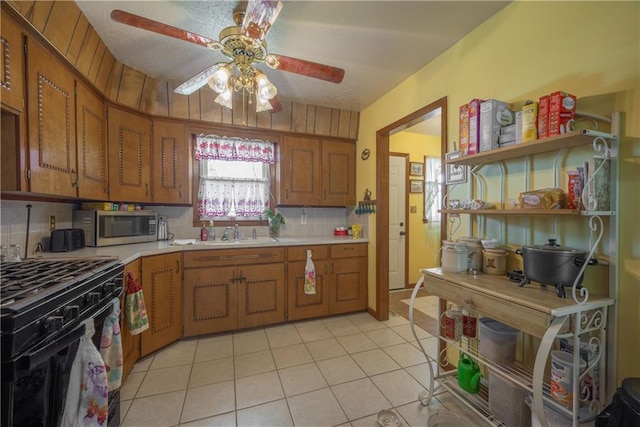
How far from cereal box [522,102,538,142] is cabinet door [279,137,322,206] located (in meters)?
A: 2.19

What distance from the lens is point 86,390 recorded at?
1.04 meters

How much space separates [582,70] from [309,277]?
251 centimetres

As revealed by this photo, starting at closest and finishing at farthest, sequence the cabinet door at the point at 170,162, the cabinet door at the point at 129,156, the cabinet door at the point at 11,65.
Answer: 1. the cabinet door at the point at 11,65
2. the cabinet door at the point at 129,156
3. the cabinet door at the point at 170,162

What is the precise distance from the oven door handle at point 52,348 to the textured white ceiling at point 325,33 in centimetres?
184

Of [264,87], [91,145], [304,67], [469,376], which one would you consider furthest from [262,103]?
→ [469,376]

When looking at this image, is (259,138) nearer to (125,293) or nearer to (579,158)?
(125,293)

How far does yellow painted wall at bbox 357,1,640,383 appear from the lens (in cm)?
111

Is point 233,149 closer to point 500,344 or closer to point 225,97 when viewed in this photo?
point 225,97

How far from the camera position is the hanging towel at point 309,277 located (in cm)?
279

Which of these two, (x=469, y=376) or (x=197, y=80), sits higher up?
(x=197, y=80)

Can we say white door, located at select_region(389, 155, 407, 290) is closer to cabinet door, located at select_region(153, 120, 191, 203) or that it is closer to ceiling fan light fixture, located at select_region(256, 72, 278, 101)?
ceiling fan light fixture, located at select_region(256, 72, 278, 101)

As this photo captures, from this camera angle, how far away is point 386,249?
299 centimetres

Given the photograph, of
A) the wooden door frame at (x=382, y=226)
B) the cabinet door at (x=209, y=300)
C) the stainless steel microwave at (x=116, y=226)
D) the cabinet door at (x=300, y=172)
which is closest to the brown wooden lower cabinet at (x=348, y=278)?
the wooden door frame at (x=382, y=226)

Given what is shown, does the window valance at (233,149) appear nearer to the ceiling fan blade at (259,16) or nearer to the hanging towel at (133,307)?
the hanging towel at (133,307)
